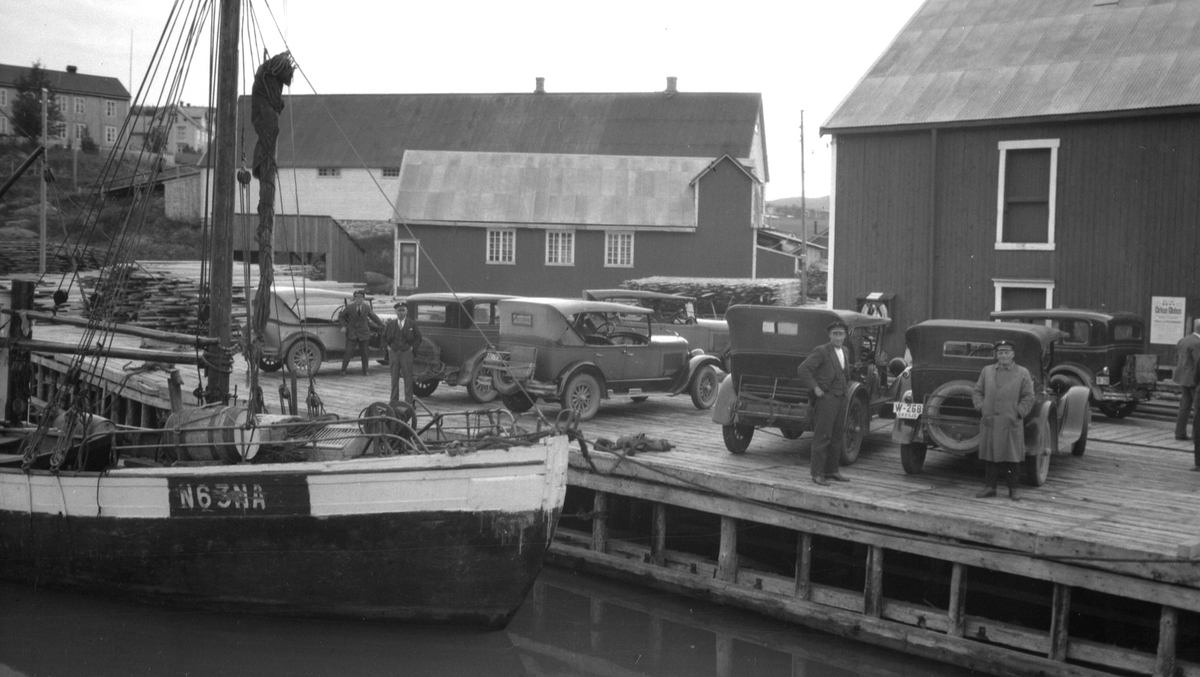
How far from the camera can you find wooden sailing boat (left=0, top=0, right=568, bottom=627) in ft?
33.9

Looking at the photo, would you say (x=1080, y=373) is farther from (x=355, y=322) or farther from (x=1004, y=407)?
(x=355, y=322)

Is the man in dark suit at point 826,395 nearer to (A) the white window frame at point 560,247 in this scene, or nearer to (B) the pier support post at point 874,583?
(B) the pier support post at point 874,583

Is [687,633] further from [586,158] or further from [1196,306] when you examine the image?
[586,158]

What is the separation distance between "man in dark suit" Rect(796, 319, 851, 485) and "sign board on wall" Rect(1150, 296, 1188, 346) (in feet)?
32.6

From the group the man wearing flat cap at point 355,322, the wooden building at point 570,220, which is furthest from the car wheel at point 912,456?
the wooden building at point 570,220

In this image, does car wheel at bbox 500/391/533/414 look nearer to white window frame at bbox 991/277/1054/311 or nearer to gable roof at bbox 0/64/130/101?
white window frame at bbox 991/277/1054/311

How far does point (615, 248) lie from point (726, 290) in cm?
759

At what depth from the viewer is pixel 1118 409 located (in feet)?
54.7

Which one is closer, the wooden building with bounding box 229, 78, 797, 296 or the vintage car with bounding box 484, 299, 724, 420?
the vintage car with bounding box 484, 299, 724, 420

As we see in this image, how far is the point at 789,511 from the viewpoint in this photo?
10.9m

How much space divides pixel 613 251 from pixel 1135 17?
21.8 metres

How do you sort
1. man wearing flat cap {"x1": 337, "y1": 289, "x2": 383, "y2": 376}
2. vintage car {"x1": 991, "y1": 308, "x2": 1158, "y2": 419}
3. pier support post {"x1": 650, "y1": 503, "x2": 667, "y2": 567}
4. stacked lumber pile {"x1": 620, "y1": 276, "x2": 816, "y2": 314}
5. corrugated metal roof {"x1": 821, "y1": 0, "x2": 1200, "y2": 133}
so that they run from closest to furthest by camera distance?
pier support post {"x1": 650, "y1": 503, "x2": 667, "y2": 567} < vintage car {"x1": 991, "y1": 308, "x2": 1158, "y2": 419} < corrugated metal roof {"x1": 821, "y1": 0, "x2": 1200, "y2": 133} < man wearing flat cap {"x1": 337, "y1": 289, "x2": 383, "y2": 376} < stacked lumber pile {"x1": 620, "y1": 276, "x2": 816, "y2": 314}

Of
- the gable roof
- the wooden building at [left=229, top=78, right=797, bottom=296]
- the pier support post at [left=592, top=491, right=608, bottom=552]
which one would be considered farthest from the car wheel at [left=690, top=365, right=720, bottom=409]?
the gable roof

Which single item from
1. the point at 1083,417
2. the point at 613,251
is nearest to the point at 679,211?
the point at 613,251
